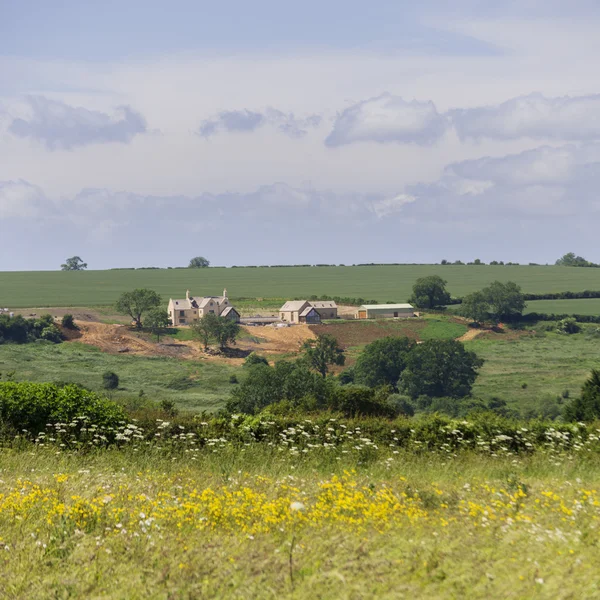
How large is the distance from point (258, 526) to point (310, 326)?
119m

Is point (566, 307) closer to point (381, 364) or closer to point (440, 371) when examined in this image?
point (440, 371)

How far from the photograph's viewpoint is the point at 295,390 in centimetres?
6331

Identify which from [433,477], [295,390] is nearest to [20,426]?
[433,477]

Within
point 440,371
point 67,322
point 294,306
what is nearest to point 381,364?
point 440,371

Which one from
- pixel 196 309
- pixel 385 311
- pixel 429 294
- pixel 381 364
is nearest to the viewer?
pixel 381 364

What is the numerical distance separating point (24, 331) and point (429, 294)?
7686 cm

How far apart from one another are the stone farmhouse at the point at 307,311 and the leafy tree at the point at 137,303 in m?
23.4

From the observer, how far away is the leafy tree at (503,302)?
452 ft

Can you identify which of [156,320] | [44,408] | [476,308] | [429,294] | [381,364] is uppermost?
[44,408]

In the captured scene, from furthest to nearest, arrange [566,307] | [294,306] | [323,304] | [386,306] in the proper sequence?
1. [566,307]
2. [386,306]
3. [323,304]
4. [294,306]

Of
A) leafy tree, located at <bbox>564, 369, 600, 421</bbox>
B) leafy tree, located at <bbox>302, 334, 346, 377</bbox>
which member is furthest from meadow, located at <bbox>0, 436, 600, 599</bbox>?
leafy tree, located at <bbox>302, 334, 346, 377</bbox>

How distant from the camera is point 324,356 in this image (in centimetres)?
10319

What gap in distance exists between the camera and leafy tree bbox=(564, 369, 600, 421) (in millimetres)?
34513

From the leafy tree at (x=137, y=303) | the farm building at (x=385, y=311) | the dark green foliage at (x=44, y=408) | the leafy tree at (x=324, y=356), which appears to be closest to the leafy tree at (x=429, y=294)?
the farm building at (x=385, y=311)
